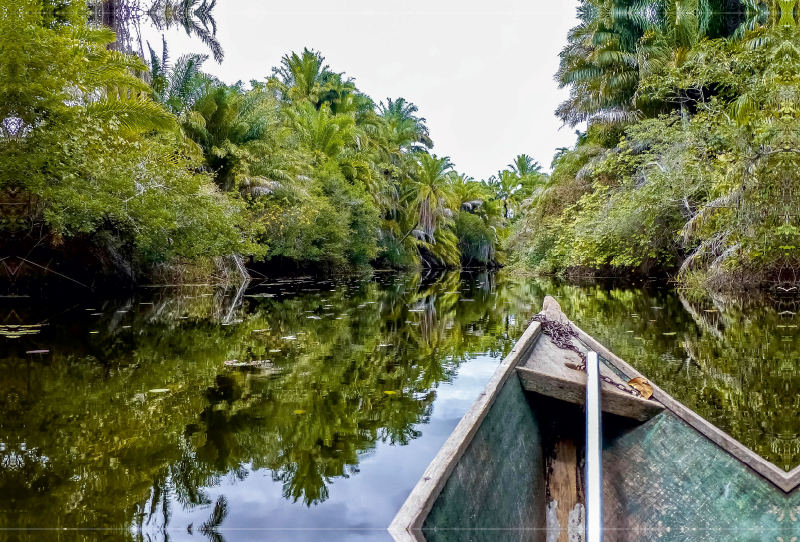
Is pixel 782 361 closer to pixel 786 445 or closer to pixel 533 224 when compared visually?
pixel 786 445

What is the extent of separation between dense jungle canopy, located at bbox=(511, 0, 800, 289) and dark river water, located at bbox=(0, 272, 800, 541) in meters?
2.46

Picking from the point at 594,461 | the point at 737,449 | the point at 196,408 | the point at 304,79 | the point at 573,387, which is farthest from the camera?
the point at 304,79

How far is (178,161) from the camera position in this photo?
1258 cm

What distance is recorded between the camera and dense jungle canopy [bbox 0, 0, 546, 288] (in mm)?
9352

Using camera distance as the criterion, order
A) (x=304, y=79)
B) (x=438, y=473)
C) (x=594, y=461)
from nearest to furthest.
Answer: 1. (x=438, y=473)
2. (x=594, y=461)
3. (x=304, y=79)

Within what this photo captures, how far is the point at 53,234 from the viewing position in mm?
11125

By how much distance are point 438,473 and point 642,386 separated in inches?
59.9

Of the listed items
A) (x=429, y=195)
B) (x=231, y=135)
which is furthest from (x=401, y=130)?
(x=231, y=135)

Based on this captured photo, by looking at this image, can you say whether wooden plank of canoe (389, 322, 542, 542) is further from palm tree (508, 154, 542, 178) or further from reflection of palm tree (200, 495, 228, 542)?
palm tree (508, 154, 542, 178)

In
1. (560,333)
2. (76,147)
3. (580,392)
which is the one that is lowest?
(580,392)

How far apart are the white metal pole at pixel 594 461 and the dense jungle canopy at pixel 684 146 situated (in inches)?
280

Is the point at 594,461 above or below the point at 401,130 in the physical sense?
below

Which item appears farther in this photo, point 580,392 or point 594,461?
point 580,392

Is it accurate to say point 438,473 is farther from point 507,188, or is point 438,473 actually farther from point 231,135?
point 507,188
